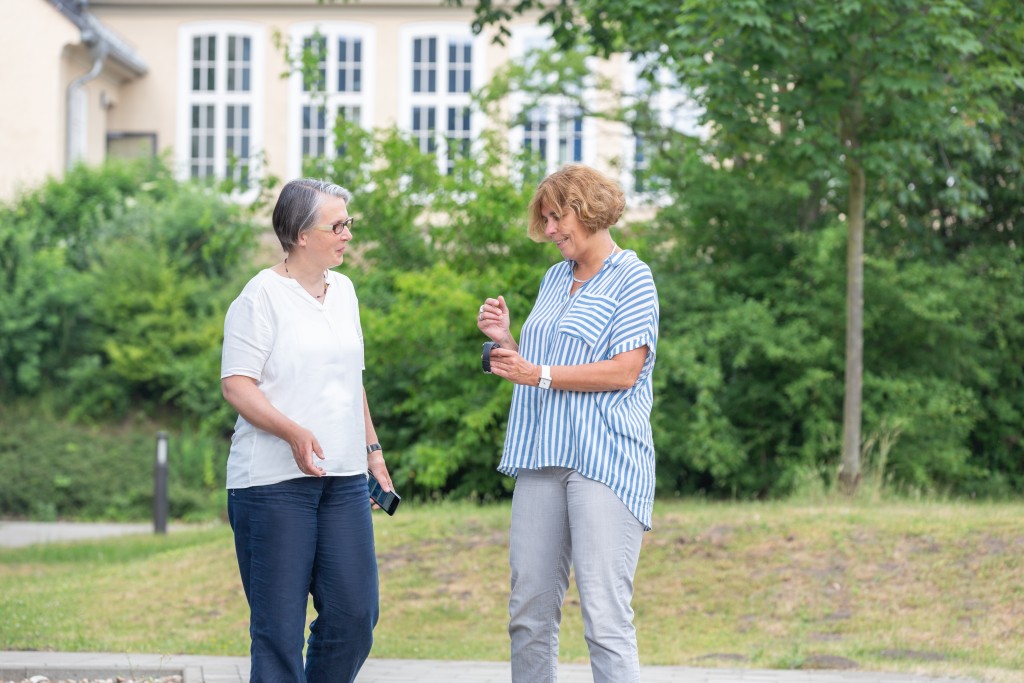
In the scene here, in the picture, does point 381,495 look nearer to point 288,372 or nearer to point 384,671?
point 288,372

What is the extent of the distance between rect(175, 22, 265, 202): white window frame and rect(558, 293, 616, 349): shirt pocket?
22.3 metres

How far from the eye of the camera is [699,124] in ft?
36.5

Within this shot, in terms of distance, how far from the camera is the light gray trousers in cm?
417

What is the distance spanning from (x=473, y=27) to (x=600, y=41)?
3.99ft

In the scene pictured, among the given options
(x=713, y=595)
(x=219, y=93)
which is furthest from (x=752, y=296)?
(x=219, y=93)

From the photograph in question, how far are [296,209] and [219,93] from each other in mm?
22612

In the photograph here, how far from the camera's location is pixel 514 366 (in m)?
4.18

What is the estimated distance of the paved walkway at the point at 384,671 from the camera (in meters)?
6.07

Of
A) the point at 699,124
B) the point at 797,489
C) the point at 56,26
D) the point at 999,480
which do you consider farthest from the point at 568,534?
the point at 56,26

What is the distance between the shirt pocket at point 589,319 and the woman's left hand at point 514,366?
0.68ft

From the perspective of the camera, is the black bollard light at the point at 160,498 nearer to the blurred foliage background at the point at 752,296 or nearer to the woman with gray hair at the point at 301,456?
the blurred foliage background at the point at 752,296

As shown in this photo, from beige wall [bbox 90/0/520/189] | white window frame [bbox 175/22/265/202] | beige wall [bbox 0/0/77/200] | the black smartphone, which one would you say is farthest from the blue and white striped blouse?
white window frame [bbox 175/22/265/202]

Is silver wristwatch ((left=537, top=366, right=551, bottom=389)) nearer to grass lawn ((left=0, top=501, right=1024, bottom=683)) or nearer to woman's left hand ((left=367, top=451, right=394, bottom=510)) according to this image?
woman's left hand ((left=367, top=451, right=394, bottom=510))

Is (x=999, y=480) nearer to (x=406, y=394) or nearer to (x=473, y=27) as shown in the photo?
(x=406, y=394)
